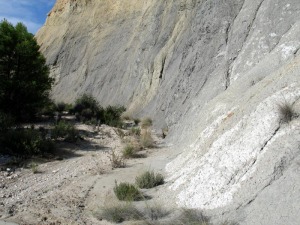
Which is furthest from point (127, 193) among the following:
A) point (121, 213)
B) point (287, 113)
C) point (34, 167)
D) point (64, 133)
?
point (64, 133)

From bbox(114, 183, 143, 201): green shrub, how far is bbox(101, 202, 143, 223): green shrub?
0.70 m

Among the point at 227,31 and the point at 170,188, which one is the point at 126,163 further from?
the point at 227,31

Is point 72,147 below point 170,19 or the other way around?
below

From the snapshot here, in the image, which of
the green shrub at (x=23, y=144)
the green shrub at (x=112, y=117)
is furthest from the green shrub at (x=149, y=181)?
the green shrub at (x=112, y=117)

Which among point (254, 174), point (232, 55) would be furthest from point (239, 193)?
point (232, 55)

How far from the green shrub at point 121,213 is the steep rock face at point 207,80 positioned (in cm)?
86

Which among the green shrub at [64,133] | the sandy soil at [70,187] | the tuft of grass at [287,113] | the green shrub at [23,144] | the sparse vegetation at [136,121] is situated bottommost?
the sandy soil at [70,187]

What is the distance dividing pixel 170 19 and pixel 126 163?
55.9 feet

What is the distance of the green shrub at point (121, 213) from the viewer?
24.0 feet

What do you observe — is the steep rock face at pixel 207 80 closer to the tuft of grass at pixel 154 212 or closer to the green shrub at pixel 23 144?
the tuft of grass at pixel 154 212

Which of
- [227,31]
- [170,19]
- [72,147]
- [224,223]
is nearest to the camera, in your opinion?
[224,223]

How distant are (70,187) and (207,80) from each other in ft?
30.2

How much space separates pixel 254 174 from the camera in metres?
6.89

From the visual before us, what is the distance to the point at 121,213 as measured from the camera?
7.47 metres
